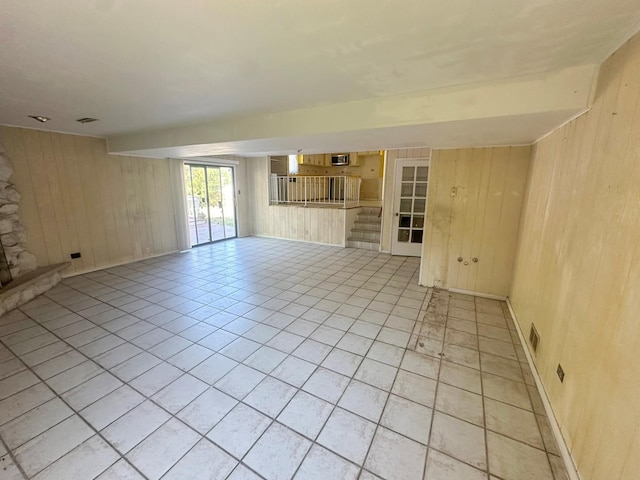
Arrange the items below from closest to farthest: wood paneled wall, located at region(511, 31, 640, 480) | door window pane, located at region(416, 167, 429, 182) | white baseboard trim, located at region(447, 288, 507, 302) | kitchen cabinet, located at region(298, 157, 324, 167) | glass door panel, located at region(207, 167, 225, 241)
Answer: wood paneled wall, located at region(511, 31, 640, 480)
white baseboard trim, located at region(447, 288, 507, 302)
door window pane, located at region(416, 167, 429, 182)
glass door panel, located at region(207, 167, 225, 241)
kitchen cabinet, located at region(298, 157, 324, 167)

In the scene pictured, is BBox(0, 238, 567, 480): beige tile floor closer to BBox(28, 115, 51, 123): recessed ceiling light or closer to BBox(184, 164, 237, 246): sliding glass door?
BBox(28, 115, 51, 123): recessed ceiling light

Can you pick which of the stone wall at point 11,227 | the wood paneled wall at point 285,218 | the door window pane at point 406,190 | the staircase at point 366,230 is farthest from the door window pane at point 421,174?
the stone wall at point 11,227

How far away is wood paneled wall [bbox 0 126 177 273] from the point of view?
387cm

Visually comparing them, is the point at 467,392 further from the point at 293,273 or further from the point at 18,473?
the point at 293,273

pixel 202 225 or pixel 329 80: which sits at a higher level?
pixel 329 80

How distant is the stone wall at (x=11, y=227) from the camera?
3.57 metres

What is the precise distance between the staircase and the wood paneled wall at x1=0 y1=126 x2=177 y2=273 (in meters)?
4.36

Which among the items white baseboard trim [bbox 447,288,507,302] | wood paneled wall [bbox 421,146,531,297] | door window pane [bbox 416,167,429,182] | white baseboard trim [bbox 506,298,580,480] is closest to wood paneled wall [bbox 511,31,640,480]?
white baseboard trim [bbox 506,298,580,480]

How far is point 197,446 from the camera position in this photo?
5.27 feet

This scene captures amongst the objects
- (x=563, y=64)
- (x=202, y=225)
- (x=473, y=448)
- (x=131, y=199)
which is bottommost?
Result: (x=473, y=448)

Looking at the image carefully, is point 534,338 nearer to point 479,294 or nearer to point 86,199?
point 479,294

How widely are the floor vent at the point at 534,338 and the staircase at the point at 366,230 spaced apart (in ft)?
13.0

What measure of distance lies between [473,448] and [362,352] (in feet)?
3.54

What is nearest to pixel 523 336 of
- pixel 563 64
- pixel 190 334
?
pixel 563 64
